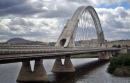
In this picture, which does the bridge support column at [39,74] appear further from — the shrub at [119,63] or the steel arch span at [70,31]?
the steel arch span at [70,31]

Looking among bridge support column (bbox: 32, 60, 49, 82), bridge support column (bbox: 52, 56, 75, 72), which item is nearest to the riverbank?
bridge support column (bbox: 52, 56, 75, 72)

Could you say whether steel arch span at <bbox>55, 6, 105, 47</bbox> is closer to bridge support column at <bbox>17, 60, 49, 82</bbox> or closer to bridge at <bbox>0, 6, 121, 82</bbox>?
bridge at <bbox>0, 6, 121, 82</bbox>

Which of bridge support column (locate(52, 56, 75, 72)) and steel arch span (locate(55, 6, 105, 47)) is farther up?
steel arch span (locate(55, 6, 105, 47))

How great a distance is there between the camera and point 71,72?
2554 inches

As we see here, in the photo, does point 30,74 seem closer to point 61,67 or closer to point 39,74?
point 39,74

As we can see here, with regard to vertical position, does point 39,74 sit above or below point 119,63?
above

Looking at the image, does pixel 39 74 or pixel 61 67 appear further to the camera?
pixel 61 67

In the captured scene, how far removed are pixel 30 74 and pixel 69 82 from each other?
7853 millimetres

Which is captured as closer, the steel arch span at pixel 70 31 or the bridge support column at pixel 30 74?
the bridge support column at pixel 30 74

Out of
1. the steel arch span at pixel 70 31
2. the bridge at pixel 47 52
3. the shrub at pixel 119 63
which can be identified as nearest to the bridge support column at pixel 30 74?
the bridge at pixel 47 52

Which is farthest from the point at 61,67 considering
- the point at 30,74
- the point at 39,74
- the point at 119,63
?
the point at 30,74

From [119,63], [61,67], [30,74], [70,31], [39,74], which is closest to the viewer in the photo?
[30,74]

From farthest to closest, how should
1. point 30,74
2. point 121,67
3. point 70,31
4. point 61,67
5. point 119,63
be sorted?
point 70,31
point 61,67
point 119,63
point 121,67
point 30,74

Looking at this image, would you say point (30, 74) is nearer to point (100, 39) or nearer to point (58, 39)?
point (58, 39)
